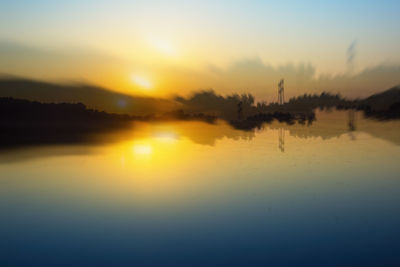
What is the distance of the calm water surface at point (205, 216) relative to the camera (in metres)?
13.9

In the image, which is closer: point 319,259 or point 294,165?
point 319,259

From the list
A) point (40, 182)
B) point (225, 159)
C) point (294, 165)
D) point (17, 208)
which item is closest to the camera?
point (17, 208)

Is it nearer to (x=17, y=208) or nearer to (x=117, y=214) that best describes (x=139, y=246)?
(x=117, y=214)

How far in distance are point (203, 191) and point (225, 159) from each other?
16.5 meters

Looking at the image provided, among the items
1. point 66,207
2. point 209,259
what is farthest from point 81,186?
point 209,259

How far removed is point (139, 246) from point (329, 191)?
14.5m

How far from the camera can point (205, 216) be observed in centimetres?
1895

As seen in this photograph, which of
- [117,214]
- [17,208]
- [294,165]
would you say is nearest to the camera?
[117,214]

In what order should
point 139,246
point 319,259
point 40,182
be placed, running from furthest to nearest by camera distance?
1. point 40,182
2. point 139,246
3. point 319,259

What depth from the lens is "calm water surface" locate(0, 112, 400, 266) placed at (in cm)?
1395

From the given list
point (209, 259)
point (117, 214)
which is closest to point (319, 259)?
point (209, 259)

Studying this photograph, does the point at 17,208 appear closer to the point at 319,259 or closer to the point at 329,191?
the point at 319,259

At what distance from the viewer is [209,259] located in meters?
13.4

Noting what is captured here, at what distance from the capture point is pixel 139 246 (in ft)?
49.3
